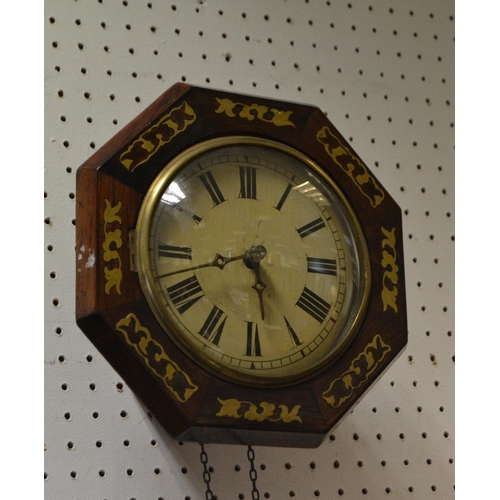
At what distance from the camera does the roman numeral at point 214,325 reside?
1.56 metres

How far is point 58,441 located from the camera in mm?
1758

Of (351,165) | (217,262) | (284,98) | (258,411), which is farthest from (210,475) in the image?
(284,98)

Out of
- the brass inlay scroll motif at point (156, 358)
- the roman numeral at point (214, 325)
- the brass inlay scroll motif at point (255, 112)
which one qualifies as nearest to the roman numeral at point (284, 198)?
the brass inlay scroll motif at point (255, 112)

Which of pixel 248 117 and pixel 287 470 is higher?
pixel 248 117

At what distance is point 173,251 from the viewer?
1573 millimetres

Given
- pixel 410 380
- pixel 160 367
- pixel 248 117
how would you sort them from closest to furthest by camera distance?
1. pixel 160 367
2. pixel 248 117
3. pixel 410 380

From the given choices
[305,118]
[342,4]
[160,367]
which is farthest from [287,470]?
[342,4]

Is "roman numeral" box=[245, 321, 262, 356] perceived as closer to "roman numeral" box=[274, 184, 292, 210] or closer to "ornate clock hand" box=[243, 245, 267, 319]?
"ornate clock hand" box=[243, 245, 267, 319]

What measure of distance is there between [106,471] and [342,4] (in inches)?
43.4

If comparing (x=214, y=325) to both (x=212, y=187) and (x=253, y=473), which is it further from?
(x=253, y=473)

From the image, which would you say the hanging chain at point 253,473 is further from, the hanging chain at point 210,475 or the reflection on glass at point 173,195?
the reflection on glass at point 173,195

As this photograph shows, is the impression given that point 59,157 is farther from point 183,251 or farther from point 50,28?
point 183,251

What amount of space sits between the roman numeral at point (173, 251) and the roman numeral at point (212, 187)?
0.09m

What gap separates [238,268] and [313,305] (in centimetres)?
14
